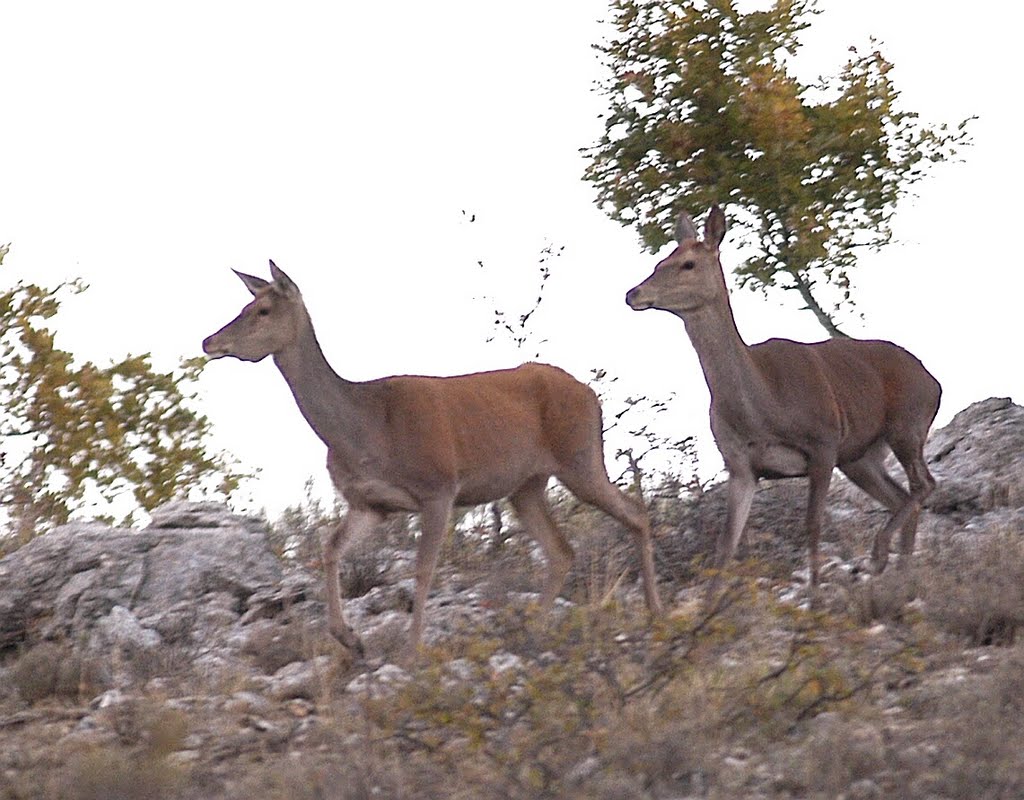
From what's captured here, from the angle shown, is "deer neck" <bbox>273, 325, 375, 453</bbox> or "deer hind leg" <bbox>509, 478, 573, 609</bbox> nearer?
"deer neck" <bbox>273, 325, 375, 453</bbox>

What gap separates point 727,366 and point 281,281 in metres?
3.07

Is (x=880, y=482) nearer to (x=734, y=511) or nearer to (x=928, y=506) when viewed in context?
(x=928, y=506)

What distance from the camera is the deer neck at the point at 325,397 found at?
11.3 meters

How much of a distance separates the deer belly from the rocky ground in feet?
2.49

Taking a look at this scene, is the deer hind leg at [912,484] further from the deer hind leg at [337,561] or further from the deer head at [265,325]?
the deer head at [265,325]

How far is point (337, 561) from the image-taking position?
11273 millimetres

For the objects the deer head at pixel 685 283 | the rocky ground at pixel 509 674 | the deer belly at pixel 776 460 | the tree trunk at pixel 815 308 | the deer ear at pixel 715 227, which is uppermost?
the tree trunk at pixel 815 308

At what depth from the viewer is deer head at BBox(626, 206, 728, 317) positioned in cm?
1238

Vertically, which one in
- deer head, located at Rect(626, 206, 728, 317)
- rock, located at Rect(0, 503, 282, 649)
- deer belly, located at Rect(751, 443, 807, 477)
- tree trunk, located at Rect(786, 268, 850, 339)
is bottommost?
deer belly, located at Rect(751, 443, 807, 477)

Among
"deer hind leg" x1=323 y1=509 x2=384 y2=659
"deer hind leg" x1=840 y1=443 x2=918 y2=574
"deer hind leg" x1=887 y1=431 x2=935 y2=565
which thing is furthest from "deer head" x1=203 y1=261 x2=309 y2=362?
"deer hind leg" x1=887 y1=431 x2=935 y2=565

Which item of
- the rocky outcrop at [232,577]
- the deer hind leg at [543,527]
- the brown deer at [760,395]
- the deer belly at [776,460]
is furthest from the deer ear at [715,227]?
the rocky outcrop at [232,577]

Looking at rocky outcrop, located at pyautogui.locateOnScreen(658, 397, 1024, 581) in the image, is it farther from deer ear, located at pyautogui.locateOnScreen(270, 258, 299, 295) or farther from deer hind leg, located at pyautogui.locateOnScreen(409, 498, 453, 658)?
deer ear, located at pyautogui.locateOnScreen(270, 258, 299, 295)

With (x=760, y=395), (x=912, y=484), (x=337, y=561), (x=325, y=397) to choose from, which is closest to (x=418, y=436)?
→ (x=325, y=397)

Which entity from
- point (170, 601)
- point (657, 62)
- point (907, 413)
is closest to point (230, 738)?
point (170, 601)
